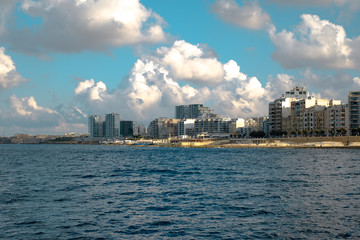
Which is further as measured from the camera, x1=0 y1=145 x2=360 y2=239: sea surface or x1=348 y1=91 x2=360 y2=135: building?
x1=348 y1=91 x2=360 y2=135: building

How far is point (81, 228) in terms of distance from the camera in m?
24.2

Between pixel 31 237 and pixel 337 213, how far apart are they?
20.2 meters

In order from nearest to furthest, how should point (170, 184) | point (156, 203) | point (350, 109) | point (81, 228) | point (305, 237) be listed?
point (305, 237) < point (81, 228) < point (156, 203) < point (170, 184) < point (350, 109)

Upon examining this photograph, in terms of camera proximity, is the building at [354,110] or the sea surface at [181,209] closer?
the sea surface at [181,209]

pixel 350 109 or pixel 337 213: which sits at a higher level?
pixel 350 109

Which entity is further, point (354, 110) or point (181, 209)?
point (354, 110)

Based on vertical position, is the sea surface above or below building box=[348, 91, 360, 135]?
below

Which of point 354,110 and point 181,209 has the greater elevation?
point 354,110

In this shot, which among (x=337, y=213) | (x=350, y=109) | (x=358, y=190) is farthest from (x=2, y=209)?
(x=350, y=109)

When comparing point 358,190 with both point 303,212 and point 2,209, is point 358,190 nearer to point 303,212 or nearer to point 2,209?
point 303,212

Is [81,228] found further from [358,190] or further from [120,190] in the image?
[358,190]

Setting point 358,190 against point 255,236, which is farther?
point 358,190

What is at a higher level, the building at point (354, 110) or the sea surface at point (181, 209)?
the building at point (354, 110)

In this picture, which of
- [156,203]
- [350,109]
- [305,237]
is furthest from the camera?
[350,109]
